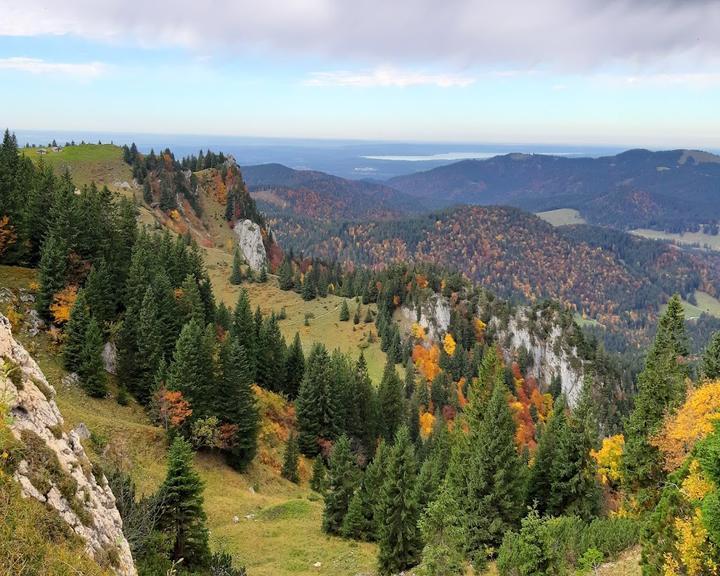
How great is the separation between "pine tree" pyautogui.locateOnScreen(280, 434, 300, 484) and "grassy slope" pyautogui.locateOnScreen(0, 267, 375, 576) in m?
1.76

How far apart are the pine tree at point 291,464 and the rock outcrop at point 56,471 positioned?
145 feet

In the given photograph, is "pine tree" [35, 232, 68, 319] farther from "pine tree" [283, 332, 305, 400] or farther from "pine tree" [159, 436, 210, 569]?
"pine tree" [159, 436, 210, 569]

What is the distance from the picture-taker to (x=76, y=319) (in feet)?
177

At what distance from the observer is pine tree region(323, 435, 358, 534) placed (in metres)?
44.7

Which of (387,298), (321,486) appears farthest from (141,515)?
(387,298)

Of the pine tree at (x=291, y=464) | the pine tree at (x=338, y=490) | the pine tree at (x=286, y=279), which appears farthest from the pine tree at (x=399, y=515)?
the pine tree at (x=286, y=279)

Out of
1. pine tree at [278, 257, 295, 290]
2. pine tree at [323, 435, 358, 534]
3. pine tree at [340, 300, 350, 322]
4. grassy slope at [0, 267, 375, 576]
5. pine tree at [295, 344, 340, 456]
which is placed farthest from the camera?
pine tree at [278, 257, 295, 290]

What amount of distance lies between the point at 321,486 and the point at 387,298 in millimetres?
101457

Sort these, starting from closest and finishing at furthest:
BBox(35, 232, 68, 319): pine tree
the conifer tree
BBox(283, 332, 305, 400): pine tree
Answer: BBox(35, 232, 68, 319): pine tree
the conifer tree
BBox(283, 332, 305, 400): pine tree

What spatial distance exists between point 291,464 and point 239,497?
1350 centimetres

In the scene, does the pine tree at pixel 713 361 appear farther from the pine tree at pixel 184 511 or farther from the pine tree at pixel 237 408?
the pine tree at pixel 237 408

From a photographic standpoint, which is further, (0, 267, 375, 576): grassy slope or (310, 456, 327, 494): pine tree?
(310, 456, 327, 494): pine tree

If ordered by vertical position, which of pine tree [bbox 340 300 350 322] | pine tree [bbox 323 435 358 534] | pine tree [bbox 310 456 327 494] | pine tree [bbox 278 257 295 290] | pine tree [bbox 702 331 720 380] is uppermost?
pine tree [bbox 702 331 720 380]

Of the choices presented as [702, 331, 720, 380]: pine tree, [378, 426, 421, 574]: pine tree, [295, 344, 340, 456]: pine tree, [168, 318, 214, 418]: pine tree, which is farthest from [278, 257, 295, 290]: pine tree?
[702, 331, 720, 380]: pine tree
